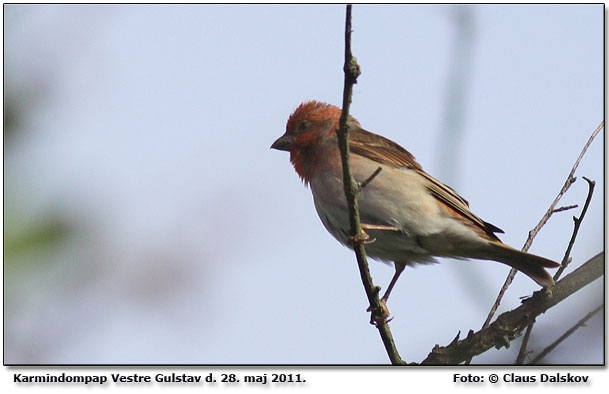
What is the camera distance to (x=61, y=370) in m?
4.10

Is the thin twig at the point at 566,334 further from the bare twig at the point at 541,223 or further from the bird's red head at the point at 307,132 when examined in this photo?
the bird's red head at the point at 307,132

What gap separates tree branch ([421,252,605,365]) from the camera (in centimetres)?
461

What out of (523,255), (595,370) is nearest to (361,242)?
(523,255)

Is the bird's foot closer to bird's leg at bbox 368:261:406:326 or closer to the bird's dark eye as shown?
bird's leg at bbox 368:261:406:326

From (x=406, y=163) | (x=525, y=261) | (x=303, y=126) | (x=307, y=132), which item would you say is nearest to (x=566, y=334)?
(x=525, y=261)

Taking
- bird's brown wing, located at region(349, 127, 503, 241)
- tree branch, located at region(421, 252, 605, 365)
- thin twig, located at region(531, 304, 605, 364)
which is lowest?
thin twig, located at region(531, 304, 605, 364)

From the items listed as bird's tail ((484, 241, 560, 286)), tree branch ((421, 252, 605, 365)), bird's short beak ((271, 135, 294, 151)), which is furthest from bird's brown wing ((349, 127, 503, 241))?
tree branch ((421, 252, 605, 365))

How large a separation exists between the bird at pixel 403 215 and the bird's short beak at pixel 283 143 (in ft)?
1.43

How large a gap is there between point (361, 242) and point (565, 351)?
1446mm

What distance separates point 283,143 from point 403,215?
150 cm

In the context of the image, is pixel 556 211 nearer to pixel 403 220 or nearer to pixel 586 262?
pixel 586 262

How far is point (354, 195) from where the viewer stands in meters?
4.31

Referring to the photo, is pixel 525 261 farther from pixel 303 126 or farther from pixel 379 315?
pixel 303 126

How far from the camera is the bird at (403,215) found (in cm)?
533
